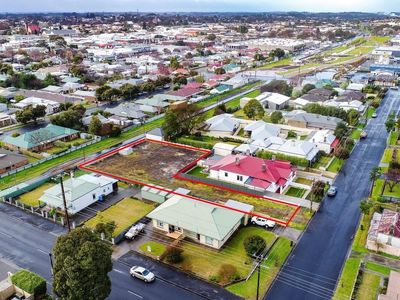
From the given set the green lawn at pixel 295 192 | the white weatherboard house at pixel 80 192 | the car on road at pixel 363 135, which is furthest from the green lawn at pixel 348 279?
the car on road at pixel 363 135

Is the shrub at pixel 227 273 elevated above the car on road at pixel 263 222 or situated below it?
below

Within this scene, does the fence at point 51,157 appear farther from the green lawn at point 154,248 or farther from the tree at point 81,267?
the tree at point 81,267

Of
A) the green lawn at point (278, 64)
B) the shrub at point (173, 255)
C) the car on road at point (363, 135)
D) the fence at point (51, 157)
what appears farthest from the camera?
the green lawn at point (278, 64)

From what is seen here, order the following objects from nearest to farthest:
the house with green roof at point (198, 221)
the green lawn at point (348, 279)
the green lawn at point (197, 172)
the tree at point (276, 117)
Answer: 1. the green lawn at point (348, 279)
2. the house with green roof at point (198, 221)
3. the green lawn at point (197, 172)
4. the tree at point (276, 117)

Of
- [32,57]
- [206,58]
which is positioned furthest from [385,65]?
[32,57]

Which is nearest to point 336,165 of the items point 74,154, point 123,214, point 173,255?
point 173,255
